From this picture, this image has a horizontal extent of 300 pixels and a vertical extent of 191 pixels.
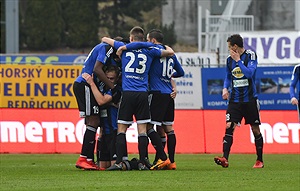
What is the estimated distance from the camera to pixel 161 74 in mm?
15445

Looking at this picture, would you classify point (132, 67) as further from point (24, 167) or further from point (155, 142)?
point (24, 167)

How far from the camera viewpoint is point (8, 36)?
4006cm

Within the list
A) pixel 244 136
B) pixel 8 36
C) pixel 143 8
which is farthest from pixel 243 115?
pixel 143 8

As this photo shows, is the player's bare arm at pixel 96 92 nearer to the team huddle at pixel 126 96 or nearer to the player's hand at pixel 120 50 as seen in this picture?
the team huddle at pixel 126 96

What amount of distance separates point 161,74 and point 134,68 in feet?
2.38

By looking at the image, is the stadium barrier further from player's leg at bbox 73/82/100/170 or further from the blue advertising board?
the blue advertising board

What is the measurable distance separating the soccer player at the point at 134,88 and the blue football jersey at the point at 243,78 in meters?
1.61

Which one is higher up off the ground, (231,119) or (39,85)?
(231,119)

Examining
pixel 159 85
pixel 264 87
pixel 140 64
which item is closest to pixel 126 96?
pixel 140 64

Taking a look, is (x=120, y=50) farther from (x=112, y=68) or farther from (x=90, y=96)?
(x=90, y=96)

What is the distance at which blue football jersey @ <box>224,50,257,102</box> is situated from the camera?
15.9 meters

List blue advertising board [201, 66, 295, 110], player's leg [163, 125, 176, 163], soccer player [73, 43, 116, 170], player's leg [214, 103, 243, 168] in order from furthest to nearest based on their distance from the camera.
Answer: blue advertising board [201, 66, 295, 110], player's leg [214, 103, 243, 168], player's leg [163, 125, 176, 163], soccer player [73, 43, 116, 170]

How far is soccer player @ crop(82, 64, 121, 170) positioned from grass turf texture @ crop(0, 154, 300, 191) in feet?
1.76

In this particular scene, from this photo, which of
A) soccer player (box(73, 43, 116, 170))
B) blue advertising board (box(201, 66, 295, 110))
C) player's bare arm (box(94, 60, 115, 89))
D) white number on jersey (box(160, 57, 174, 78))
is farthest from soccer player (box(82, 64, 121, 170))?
blue advertising board (box(201, 66, 295, 110))
